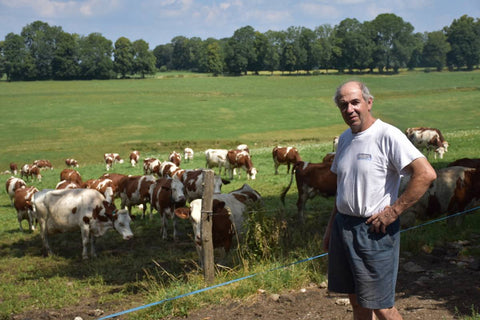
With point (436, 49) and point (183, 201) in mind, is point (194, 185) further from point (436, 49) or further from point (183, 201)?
point (436, 49)

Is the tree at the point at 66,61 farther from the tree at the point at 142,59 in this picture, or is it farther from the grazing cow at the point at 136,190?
the grazing cow at the point at 136,190

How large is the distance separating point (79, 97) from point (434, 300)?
78082 mm

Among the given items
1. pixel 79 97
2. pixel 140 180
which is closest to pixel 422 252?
pixel 140 180

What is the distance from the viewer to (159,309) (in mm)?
6398

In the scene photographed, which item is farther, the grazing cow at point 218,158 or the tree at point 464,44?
the tree at point 464,44

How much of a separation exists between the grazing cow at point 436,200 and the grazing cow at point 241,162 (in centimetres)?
1181

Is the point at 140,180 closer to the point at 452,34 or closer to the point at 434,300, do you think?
the point at 434,300

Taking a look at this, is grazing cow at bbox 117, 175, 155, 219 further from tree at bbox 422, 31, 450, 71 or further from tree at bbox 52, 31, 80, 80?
tree at bbox 52, 31, 80, 80

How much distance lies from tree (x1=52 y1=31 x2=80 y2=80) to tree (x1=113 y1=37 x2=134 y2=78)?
9107 mm

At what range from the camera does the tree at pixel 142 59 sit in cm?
11425

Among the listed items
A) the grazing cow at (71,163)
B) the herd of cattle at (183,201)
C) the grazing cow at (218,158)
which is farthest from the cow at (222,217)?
the grazing cow at (71,163)

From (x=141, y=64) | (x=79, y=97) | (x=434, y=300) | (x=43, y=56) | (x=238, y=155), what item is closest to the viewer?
(x=434, y=300)

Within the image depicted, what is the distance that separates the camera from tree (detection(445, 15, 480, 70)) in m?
55.8

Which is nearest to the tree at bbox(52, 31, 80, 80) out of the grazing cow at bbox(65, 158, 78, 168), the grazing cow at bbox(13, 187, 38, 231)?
the grazing cow at bbox(65, 158, 78, 168)
